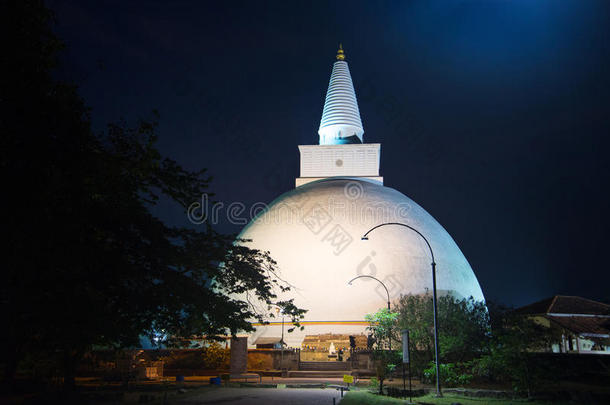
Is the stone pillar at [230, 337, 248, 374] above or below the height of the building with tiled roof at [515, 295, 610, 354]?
below

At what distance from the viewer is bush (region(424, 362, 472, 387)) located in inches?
758

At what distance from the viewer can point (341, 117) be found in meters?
45.2

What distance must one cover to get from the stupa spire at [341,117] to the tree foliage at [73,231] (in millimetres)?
34067

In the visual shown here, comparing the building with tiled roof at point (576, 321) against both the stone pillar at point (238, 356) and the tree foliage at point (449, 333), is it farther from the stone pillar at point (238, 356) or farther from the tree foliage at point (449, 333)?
the stone pillar at point (238, 356)

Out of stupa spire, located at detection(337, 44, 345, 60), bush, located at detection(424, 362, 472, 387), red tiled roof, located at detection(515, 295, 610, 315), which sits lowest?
bush, located at detection(424, 362, 472, 387)

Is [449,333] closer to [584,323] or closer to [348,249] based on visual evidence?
[348,249]

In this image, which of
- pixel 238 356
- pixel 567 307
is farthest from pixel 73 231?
pixel 567 307

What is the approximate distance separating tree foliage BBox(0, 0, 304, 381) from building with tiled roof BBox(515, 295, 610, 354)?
30.8 m

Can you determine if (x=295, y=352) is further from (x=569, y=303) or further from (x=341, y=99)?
(x=569, y=303)

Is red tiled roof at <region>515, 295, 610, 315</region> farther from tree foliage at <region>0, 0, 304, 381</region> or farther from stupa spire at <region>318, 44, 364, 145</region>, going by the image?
tree foliage at <region>0, 0, 304, 381</region>

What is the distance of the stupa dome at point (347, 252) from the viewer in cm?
3281

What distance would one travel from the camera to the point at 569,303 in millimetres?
46188

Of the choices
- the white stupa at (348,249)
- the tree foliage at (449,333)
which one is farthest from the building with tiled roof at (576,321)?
the tree foliage at (449,333)

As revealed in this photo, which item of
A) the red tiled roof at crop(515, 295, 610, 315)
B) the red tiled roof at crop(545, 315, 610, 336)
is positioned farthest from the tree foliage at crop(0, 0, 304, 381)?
the red tiled roof at crop(515, 295, 610, 315)
